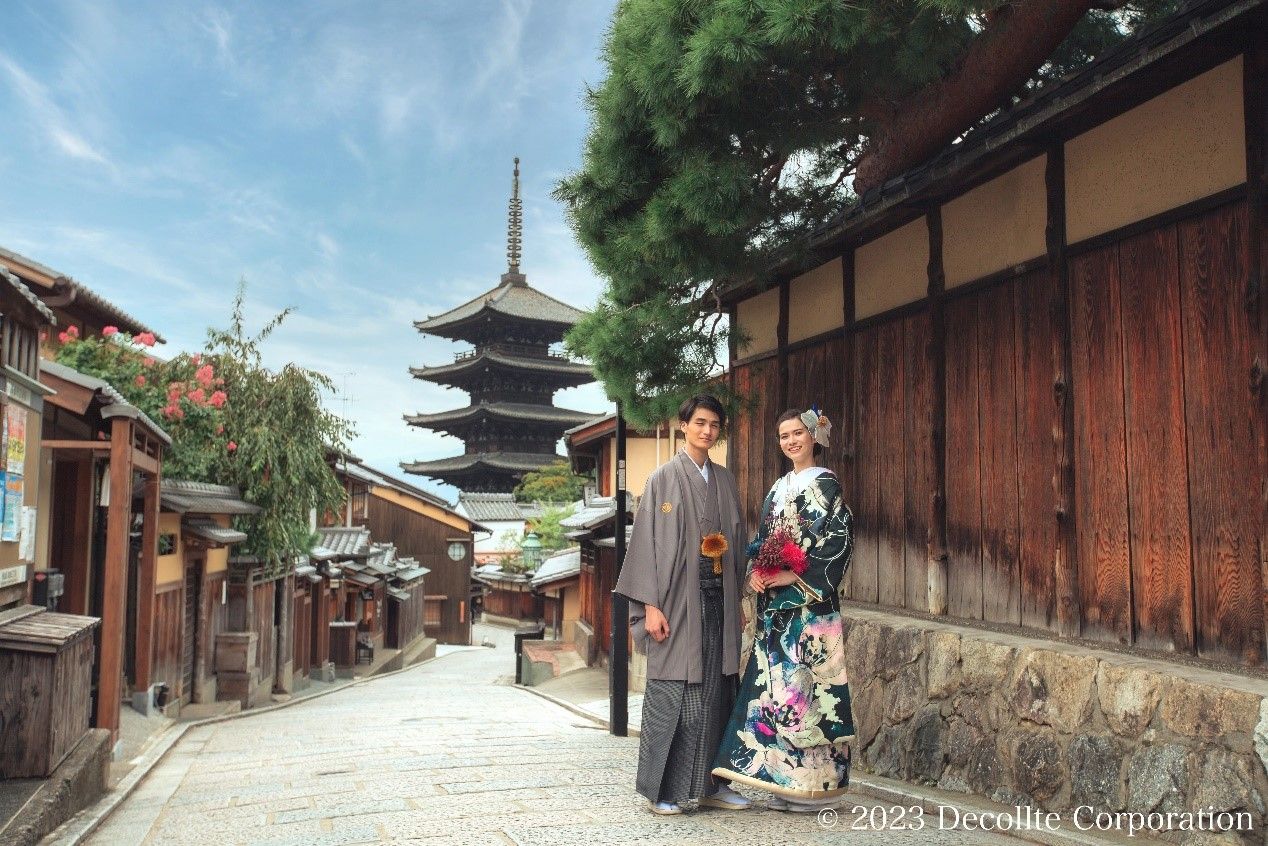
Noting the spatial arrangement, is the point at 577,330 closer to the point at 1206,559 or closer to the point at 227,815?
the point at 227,815

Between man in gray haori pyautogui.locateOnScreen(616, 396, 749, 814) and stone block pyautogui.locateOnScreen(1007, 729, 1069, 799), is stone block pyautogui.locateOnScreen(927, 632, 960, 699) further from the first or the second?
man in gray haori pyautogui.locateOnScreen(616, 396, 749, 814)

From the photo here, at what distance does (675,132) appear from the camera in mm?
5887

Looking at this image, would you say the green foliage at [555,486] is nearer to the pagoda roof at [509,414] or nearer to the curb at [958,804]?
the pagoda roof at [509,414]

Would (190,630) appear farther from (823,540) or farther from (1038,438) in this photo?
(1038,438)

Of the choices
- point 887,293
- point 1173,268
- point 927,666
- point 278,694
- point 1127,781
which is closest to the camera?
point 1127,781

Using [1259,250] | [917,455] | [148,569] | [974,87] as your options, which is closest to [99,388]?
[148,569]

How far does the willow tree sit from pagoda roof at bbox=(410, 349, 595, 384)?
38893mm

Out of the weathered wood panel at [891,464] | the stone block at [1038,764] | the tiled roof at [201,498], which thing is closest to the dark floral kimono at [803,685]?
the stone block at [1038,764]

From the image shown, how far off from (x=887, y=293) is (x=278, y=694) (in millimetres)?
13798

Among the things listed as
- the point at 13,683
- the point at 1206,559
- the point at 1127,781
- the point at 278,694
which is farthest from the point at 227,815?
the point at 278,694

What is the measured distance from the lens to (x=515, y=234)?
176ft

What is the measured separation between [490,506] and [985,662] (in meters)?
44.2

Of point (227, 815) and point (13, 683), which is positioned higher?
point (13, 683)

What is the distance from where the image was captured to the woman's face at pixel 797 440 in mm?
4652
